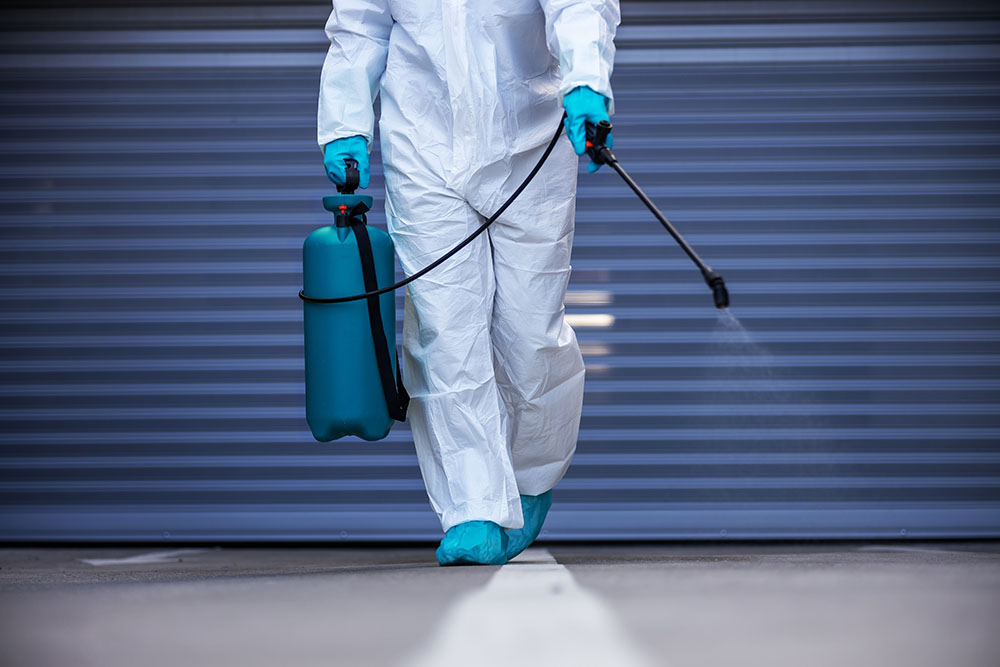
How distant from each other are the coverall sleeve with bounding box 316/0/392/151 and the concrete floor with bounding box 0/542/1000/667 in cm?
112

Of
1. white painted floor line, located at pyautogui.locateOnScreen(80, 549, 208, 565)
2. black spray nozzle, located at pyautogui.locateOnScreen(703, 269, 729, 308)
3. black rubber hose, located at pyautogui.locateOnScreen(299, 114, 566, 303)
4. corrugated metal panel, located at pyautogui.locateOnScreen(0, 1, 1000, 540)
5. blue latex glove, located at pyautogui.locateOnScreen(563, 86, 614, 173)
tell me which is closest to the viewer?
black spray nozzle, located at pyautogui.locateOnScreen(703, 269, 729, 308)

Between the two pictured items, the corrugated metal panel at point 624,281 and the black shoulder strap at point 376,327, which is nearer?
the black shoulder strap at point 376,327

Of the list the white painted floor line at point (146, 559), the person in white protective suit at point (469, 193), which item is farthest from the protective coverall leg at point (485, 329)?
the white painted floor line at point (146, 559)

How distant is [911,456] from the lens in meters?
4.21

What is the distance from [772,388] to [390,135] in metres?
2.42

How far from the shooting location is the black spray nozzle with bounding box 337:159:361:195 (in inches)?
96.8

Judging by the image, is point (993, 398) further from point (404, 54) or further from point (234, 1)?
point (234, 1)

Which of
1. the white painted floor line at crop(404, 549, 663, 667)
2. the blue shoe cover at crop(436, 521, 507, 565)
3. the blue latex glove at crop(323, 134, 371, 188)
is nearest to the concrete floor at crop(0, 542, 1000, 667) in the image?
the white painted floor line at crop(404, 549, 663, 667)

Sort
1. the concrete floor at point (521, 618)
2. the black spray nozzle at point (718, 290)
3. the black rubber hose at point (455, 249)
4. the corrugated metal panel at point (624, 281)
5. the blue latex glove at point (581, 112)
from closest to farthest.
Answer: the concrete floor at point (521, 618) → the black spray nozzle at point (718, 290) → the blue latex glove at point (581, 112) → the black rubber hose at point (455, 249) → the corrugated metal panel at point (624, 281)

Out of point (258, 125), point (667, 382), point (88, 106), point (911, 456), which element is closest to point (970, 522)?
point (911, 456)

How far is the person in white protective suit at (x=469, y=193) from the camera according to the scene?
7.75ft

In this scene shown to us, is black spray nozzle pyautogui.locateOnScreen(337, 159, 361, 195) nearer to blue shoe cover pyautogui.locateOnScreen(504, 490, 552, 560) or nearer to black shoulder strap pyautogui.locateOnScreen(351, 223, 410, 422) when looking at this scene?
black shoulder strap pyautogui.locateOnScreen(351, 223, 410, 422)

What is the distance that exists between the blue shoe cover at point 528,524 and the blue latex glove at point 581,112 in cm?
96

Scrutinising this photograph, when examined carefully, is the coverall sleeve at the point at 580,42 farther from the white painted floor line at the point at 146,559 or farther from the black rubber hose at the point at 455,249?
the white painted floor line at the point at 146,559
